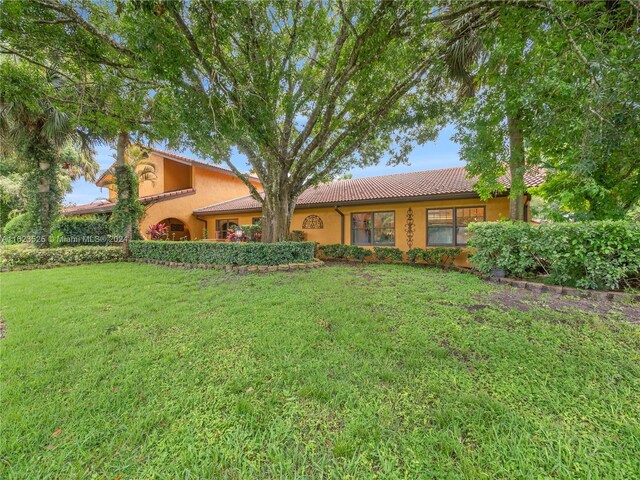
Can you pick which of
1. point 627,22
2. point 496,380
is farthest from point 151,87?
point 627,22

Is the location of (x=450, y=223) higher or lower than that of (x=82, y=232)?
higher

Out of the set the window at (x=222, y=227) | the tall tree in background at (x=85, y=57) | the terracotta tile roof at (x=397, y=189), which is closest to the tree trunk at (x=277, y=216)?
the terracotta tile roof at (x=397, y=189)

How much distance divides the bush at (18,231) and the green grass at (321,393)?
9978mm

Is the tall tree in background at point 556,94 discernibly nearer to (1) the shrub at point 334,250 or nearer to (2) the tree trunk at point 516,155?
(2) the tree trunk at point 516,155

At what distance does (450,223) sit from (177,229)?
586 inches

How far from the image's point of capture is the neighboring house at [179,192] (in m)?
14.1

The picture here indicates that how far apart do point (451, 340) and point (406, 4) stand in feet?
18.9

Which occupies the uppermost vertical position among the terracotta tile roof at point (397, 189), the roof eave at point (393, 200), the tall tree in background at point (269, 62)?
the tall tree in background at point (269, 62)

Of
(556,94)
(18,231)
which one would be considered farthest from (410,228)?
(18,231)

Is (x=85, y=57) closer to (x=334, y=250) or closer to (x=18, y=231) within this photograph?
(x=334, y=250)

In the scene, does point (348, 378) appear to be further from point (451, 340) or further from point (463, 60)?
point (463, 60)

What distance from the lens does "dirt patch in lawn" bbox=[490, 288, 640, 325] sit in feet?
12.7

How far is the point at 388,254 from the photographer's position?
10.4 metres

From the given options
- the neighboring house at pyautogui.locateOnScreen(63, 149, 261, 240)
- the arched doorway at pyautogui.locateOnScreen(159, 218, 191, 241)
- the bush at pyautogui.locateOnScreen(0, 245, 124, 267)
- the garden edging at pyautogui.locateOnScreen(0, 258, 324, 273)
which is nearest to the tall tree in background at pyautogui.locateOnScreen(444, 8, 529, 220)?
the garden edging at pyautogui.locateOnScreen(0, 258, 324, 273)
